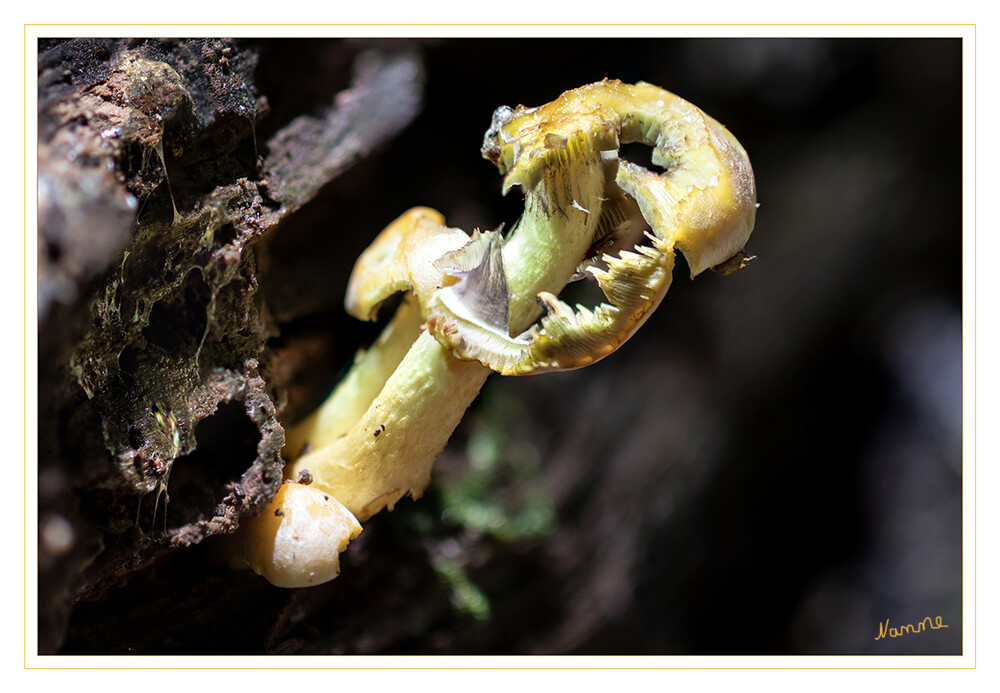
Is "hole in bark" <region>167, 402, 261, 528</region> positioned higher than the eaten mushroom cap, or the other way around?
the eaten mushroom cap

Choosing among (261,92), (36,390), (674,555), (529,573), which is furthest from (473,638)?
(261,92)

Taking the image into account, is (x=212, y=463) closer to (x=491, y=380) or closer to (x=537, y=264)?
(x=537, y=264)

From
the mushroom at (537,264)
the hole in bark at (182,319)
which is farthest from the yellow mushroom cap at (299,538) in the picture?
the hole in bark at (182,319)

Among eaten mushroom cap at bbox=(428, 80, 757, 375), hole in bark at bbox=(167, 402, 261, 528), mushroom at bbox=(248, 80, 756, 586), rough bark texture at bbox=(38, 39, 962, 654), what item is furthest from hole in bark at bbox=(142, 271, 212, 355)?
eaten mushroom cap at bbox=(428, 80, 757, 375)

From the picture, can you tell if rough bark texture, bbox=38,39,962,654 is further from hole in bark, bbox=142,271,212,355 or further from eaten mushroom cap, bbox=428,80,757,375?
eaten mushroom cap, bbox=428,80,757,375

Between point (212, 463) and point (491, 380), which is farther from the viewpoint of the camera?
point (491, 380)

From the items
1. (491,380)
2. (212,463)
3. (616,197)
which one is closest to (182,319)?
(212,463)

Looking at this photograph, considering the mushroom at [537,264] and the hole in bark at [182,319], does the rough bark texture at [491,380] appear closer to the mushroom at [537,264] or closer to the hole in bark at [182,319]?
the hole in bark at [182,319]
